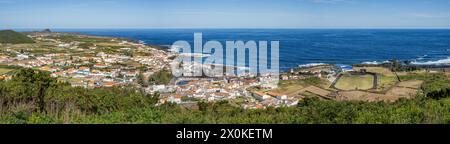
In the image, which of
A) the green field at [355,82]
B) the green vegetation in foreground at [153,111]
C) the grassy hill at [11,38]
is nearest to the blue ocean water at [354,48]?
the green field at [355,82]

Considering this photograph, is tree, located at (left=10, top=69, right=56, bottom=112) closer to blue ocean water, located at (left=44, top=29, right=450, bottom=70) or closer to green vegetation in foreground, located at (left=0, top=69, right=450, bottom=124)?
green vegetation in foreground, located at (left=0, top=69, right=450, bottom=124)

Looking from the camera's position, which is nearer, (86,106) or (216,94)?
(86,106)

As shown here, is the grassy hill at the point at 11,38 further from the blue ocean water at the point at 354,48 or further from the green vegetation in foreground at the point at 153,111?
the green vegetation in foreground at the point at 153,111
